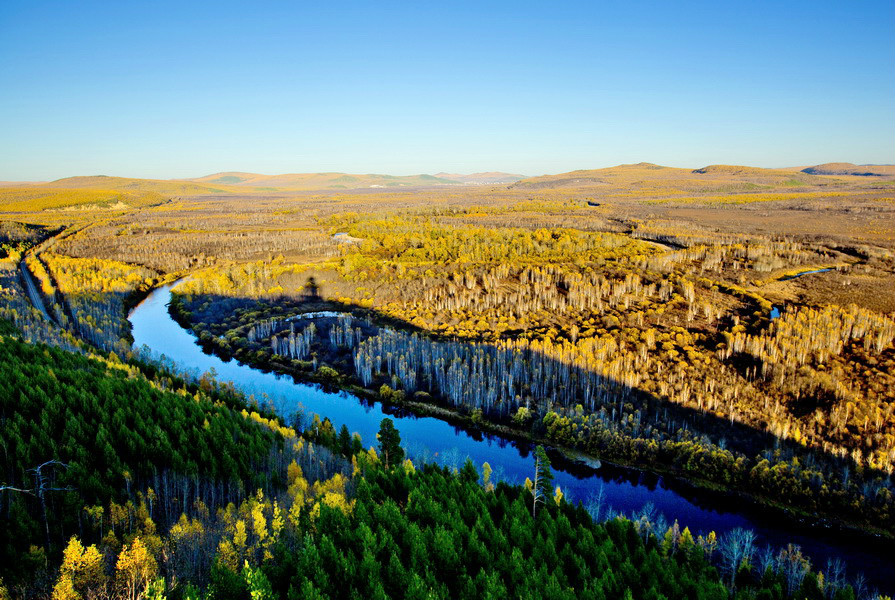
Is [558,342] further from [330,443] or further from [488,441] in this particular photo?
[330,443]

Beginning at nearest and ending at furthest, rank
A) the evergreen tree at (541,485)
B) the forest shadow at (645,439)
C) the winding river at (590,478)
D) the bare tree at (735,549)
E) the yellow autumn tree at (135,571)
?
the yellow autumn tree at (135,571) < the bare tree at (735,549) < the winding river at (590,478) < the evergreen tree at (541,485) < the forest shadow at (645,439)

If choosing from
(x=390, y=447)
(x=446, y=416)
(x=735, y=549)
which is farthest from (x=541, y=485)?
(x=446, y=416)

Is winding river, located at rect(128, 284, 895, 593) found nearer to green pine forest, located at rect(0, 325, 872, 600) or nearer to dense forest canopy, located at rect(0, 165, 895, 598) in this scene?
dense forest canopy, located at rect(0, 165, 895, 598)

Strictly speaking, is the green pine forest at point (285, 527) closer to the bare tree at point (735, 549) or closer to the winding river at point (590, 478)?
the bare tree at point (735, 549)

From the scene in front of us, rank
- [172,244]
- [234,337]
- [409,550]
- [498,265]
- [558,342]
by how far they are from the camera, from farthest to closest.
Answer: [172,244], [498,265], [234,337], [558,342], [409,550]

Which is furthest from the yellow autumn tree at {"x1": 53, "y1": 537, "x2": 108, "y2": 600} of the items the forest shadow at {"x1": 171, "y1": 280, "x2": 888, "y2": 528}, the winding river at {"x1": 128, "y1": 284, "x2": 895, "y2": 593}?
the forest shadow at {"x1": 171, "y1": 280, "x2": 888, "y2": 528}

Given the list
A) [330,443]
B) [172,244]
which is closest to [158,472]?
[330,443]

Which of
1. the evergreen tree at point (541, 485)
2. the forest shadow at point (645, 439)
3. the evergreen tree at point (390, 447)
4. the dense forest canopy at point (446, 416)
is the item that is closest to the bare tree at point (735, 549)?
the dense forest canopy at point (446, 416)

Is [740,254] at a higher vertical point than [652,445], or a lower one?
higher
